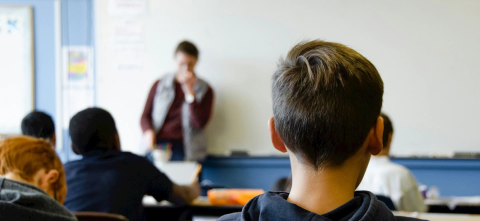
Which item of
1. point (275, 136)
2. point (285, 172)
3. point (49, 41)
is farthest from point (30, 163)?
point (49, 41)

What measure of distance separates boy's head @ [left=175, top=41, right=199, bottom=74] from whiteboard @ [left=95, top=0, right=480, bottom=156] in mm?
288

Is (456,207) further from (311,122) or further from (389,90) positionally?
(311,122)

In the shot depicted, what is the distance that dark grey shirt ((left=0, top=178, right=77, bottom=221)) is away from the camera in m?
1.28

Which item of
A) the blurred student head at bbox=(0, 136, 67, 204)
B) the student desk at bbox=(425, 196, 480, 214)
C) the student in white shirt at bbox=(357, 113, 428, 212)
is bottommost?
the student desk at bbox=(425, 196, 480, 214)

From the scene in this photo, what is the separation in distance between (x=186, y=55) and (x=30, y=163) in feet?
8.37

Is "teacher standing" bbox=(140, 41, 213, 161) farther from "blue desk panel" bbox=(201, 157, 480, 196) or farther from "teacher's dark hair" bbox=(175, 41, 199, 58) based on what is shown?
"blue desk panel" bbox=(201, 157, 480, 196)

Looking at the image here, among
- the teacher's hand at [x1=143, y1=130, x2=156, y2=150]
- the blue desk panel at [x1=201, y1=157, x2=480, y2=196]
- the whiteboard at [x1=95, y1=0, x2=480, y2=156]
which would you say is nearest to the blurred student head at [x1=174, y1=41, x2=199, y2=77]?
the whiteboard at [x1=95, y1=0, x2=480, y2=156]

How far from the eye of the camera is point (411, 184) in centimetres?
226

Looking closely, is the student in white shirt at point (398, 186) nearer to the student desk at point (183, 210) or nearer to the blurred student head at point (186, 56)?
the student desk at point (183, 210)

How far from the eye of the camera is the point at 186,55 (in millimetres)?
3926

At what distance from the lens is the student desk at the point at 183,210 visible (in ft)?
8.06

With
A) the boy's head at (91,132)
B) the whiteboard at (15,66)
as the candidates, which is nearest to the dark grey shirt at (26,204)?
the boy's head at (91,132)

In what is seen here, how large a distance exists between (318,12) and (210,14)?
0.92m

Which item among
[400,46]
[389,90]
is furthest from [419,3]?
[389,90]
